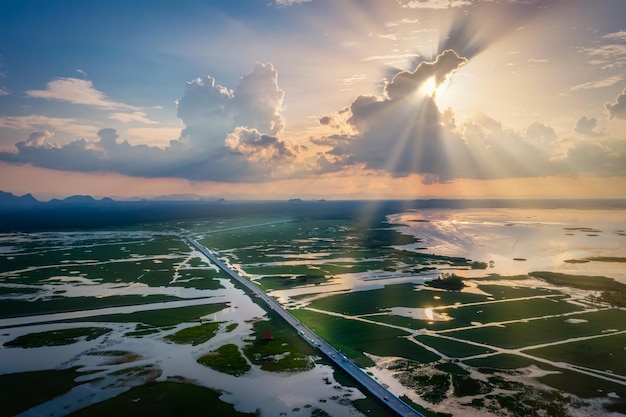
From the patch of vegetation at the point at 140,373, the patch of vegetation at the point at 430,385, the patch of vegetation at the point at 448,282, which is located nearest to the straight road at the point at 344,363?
the patch of vegetation at the point at 430,385

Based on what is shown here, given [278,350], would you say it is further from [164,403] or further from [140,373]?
[164,403]

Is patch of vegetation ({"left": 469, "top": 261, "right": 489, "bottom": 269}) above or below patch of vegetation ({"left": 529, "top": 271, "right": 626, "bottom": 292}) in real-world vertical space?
above

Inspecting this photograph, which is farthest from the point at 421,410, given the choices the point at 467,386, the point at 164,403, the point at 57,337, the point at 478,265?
the point at 478,265

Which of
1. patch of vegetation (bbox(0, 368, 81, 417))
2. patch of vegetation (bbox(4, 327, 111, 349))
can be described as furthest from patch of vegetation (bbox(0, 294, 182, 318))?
patch of vegetation (bbox(0, 368, 81, 417))

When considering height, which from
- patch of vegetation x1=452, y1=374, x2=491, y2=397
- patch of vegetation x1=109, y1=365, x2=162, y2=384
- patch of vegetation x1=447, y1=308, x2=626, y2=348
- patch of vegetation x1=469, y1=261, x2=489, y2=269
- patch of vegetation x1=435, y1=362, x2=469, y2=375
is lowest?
patch of vegetation x1=452, y1=374, x2=491, y2=397

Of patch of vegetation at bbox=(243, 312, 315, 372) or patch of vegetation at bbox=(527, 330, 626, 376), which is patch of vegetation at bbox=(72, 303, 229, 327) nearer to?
patch of vegetation at bbox=(243, 312, 315, 372)

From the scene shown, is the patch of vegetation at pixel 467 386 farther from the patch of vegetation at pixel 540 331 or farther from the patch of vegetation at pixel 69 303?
the patch of vegetation at pixel 69 303

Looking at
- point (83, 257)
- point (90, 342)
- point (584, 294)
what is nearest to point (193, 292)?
point (90, 342)

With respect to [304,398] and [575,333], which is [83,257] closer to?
[304,398]
